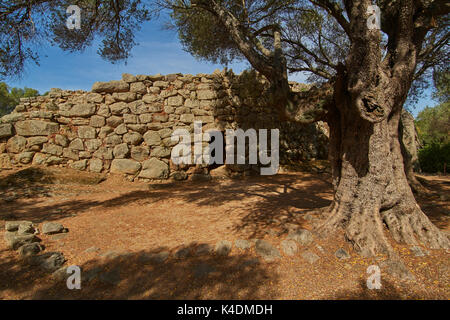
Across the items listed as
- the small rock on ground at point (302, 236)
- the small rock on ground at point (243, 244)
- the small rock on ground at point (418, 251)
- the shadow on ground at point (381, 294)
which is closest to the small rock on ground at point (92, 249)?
the small rock on ground at point (243, 244)

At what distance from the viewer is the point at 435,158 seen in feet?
37.2

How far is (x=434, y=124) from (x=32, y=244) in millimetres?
Answer: 30756

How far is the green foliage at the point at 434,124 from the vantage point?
63.7 feet

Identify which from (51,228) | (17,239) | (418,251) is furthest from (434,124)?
(17,239)

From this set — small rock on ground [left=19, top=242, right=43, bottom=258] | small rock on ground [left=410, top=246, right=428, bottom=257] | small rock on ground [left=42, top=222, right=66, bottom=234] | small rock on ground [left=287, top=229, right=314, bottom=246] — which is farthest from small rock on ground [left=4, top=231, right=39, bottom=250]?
small rock on ground [left=410, top=246, right=428, bottom=257]

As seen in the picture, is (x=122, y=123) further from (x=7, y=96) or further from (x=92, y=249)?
(x=7, y=96)

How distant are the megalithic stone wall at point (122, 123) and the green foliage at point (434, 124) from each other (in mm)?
17545

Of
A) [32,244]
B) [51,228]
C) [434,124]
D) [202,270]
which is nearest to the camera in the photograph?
[202,270]

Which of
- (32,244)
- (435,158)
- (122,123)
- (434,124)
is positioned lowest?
(32,244)

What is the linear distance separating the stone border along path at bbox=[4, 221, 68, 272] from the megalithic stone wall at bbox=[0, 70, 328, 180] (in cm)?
407

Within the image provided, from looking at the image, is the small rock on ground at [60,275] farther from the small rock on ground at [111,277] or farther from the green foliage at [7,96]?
the green foliage at [7,96]

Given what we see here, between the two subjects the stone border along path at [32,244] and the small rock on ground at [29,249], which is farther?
the small rock on ground at [29,249]

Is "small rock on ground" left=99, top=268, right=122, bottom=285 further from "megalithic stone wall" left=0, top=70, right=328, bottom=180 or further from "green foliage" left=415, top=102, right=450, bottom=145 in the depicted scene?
"green foliage" left=415, top=102, right=450, bottom=145

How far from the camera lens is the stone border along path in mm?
2855
